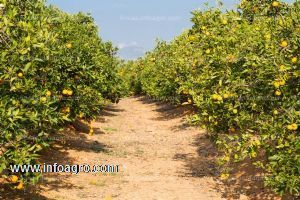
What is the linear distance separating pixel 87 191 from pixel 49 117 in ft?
9.67

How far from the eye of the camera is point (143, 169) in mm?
12914

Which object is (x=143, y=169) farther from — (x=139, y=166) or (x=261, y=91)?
(x=261, y=91)

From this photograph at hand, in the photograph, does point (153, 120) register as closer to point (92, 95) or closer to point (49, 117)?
point (92, 95)

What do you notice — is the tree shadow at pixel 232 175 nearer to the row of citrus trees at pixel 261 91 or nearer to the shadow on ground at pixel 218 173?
the shadow on ground at pixel 218 173

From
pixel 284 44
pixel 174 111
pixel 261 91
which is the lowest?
pixel 174 111

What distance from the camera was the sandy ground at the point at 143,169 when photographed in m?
10.1

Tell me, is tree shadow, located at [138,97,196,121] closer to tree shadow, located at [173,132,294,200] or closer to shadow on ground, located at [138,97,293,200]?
shadow on ground, located at [138,97,293,200]

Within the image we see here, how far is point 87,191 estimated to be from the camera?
10289 millimetres

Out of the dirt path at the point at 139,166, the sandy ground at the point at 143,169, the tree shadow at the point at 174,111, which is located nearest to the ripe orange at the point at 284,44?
the sandy ground at the point at 143,169

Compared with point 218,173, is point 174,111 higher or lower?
higher

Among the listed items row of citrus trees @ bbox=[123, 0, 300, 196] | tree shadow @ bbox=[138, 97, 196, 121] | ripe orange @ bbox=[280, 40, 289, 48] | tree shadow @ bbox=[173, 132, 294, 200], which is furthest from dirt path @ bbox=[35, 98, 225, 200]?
ripe orange @ bbox=[280, 40, 289, 48]

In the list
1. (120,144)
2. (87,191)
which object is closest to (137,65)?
(120,144)

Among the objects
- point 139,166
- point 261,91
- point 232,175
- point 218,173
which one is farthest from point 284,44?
point 139,166

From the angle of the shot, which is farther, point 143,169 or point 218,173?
point 143,169
